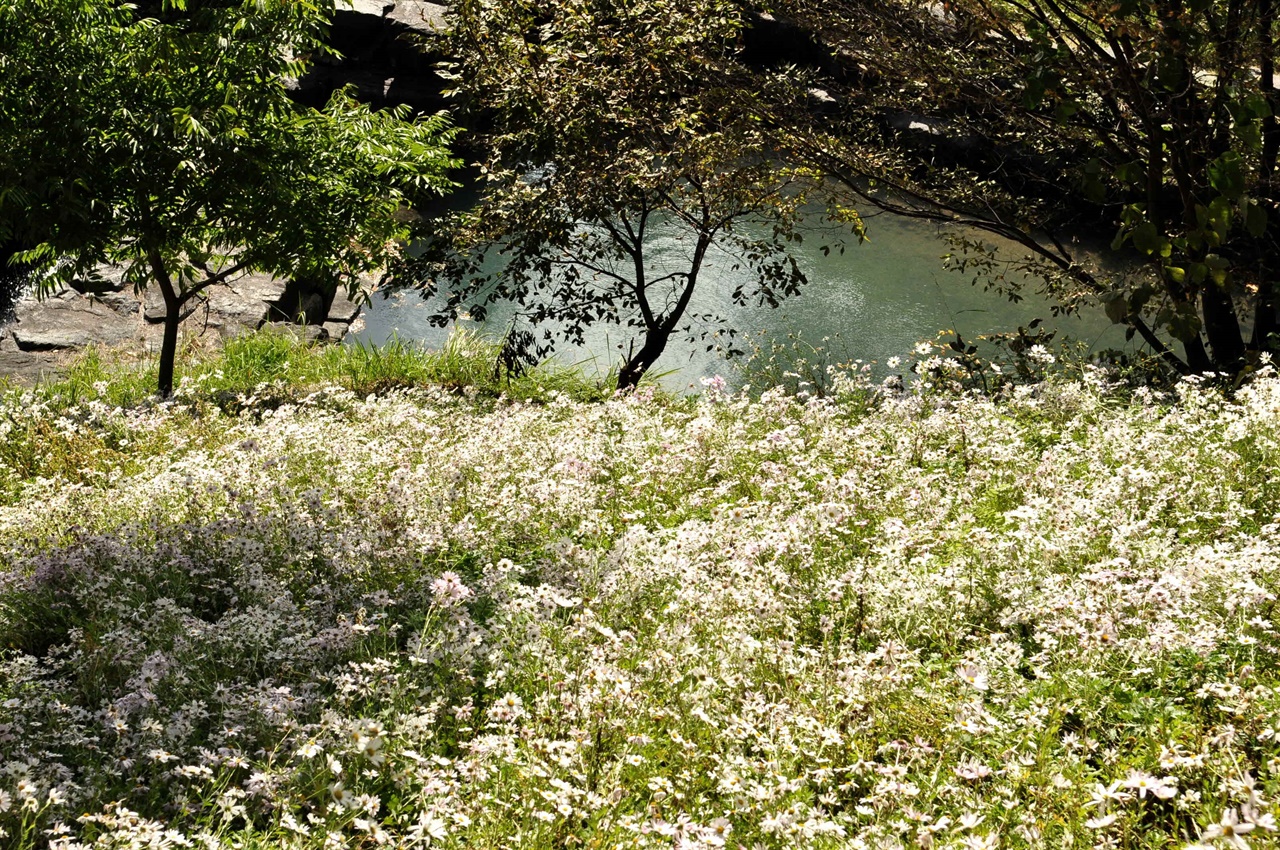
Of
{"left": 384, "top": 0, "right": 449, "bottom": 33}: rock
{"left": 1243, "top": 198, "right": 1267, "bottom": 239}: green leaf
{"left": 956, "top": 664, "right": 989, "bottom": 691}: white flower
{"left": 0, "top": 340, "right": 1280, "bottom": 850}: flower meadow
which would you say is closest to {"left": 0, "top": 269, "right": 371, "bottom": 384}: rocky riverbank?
{"left": 0, "top": 340, "right": 1280, "bottom": 850}: flower meadow

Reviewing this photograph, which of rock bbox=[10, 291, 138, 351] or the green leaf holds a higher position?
the green leaf

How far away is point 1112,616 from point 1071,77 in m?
4.77

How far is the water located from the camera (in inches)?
527

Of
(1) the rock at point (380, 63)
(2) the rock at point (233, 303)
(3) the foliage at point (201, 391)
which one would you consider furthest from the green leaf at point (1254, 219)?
(1) the rock at point (380, 63)

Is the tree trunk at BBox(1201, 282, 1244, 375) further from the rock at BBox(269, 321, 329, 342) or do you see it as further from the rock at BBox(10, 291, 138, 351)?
the rock at BBox(10, 291, 138, 351)

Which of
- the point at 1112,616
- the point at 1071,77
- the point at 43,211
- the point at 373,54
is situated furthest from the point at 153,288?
the point at 1112,616

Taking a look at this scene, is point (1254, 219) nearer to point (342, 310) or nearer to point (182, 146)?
point (182, 146)

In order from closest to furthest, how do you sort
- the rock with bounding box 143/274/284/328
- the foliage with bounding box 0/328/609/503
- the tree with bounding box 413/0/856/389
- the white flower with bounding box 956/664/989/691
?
1. the white flower with bounding box 956/664/989/691
2. the foliage with bounding box 0/328/609/503
3. the tree with bounding box 413/0/856/389
4. the rock with bounding box 143/274/284/328

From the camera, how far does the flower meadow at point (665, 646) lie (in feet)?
9.03

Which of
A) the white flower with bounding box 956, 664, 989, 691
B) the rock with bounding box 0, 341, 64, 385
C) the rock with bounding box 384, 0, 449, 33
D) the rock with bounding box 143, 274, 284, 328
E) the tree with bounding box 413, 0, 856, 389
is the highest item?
the rock with bounding box 384, 0, 449, 33

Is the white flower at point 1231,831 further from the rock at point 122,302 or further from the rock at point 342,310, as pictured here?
the rock at point 342,310

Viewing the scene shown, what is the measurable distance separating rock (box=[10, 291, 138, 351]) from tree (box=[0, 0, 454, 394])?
331 cm

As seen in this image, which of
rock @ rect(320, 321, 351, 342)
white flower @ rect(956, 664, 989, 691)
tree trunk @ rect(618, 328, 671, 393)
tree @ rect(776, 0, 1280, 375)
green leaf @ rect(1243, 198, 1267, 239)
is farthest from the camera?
rock @ rect(320, 321, 351, 342)

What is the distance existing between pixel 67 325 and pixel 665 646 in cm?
1144
